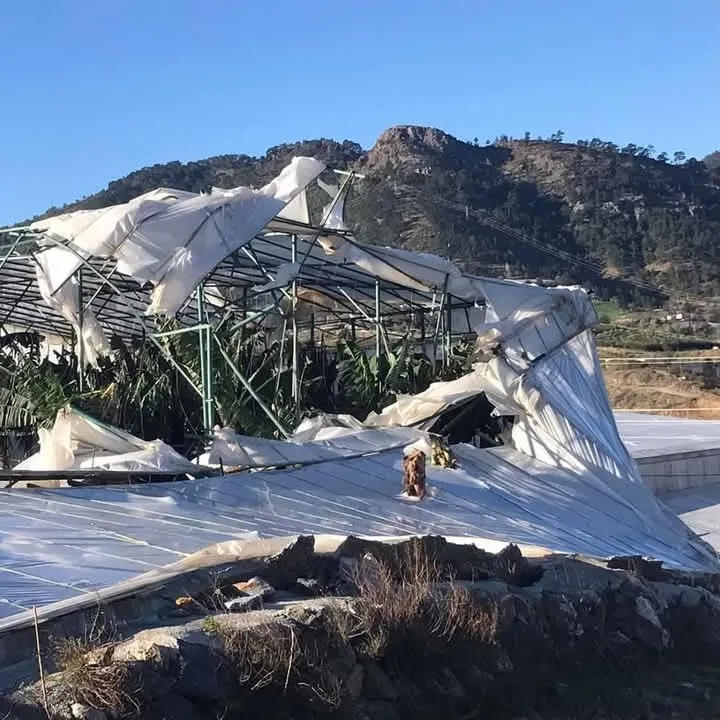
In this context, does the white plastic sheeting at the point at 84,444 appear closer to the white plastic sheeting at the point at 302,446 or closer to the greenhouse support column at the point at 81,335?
the white plastic sheeting at the point at 302,446

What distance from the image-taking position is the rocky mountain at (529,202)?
56969 mm

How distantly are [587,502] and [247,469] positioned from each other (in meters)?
3.30

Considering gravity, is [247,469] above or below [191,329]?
below

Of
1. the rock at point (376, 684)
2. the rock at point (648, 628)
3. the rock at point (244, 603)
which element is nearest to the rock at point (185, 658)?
the rock at point (244, 603)

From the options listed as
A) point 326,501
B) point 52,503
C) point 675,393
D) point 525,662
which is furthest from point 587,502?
point 675,393

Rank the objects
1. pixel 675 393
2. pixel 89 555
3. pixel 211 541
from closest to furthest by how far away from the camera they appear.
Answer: pixel 89 555
pixel 211 541
pixel 675 393

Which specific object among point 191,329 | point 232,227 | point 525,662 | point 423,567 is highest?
point 232,227

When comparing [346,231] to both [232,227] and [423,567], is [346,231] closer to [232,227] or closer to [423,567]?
[232,227]

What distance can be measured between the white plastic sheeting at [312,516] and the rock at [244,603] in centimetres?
78

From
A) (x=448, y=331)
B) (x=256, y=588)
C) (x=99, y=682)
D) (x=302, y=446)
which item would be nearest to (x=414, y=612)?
(x=256, y=588)

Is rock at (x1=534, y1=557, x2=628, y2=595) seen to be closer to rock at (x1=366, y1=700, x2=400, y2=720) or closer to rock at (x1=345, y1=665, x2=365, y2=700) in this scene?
rock at (x1=366, y1=700, x2=400, y2=720)

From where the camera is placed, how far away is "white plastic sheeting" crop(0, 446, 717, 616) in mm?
6680

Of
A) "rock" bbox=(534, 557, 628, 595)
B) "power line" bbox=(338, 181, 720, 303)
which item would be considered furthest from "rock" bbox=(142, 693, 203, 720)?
"power line" bbox=(338, 181, 720, 303)

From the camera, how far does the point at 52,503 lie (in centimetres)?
784
